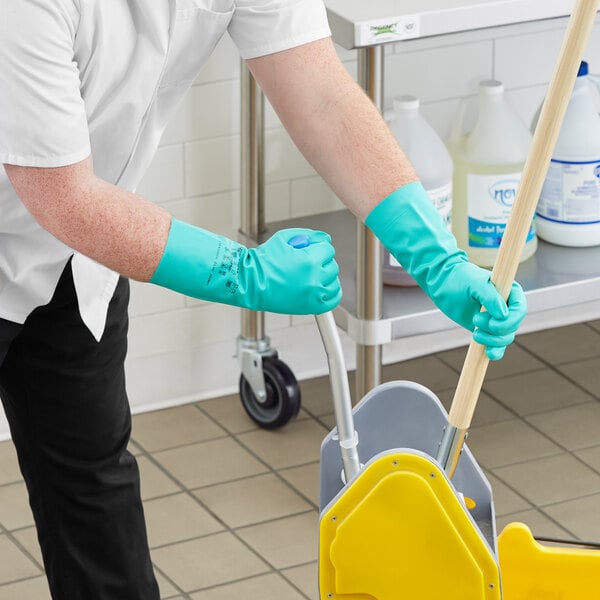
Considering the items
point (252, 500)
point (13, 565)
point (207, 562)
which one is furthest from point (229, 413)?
point (13, 565)

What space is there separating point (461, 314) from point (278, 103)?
0.37 metres

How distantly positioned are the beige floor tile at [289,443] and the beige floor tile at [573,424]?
454mm

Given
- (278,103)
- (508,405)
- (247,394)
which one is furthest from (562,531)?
(278,103)

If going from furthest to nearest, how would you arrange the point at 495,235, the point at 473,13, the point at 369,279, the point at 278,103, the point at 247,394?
the point at 247,394
the point at 495,235
the point at 369,279
the point at 473,13
the point at 278,103

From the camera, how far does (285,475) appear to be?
272 centimetres

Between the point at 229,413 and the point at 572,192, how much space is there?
842mm

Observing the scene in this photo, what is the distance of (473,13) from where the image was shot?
7.61ft

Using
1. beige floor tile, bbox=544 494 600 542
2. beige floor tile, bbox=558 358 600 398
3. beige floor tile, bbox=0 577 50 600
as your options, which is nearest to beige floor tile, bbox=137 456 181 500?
beige floor tile, bbox=0 577 50 600

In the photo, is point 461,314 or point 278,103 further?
point 278,103

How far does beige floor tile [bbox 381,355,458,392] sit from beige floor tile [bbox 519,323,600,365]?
9.0 inches

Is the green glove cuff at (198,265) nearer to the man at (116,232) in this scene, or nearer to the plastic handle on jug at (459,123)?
the man at (116,232)

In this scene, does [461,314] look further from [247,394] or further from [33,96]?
[247,394]

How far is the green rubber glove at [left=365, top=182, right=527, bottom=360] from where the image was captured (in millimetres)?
1645

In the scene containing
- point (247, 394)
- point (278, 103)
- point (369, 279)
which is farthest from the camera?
point (247, 394)
